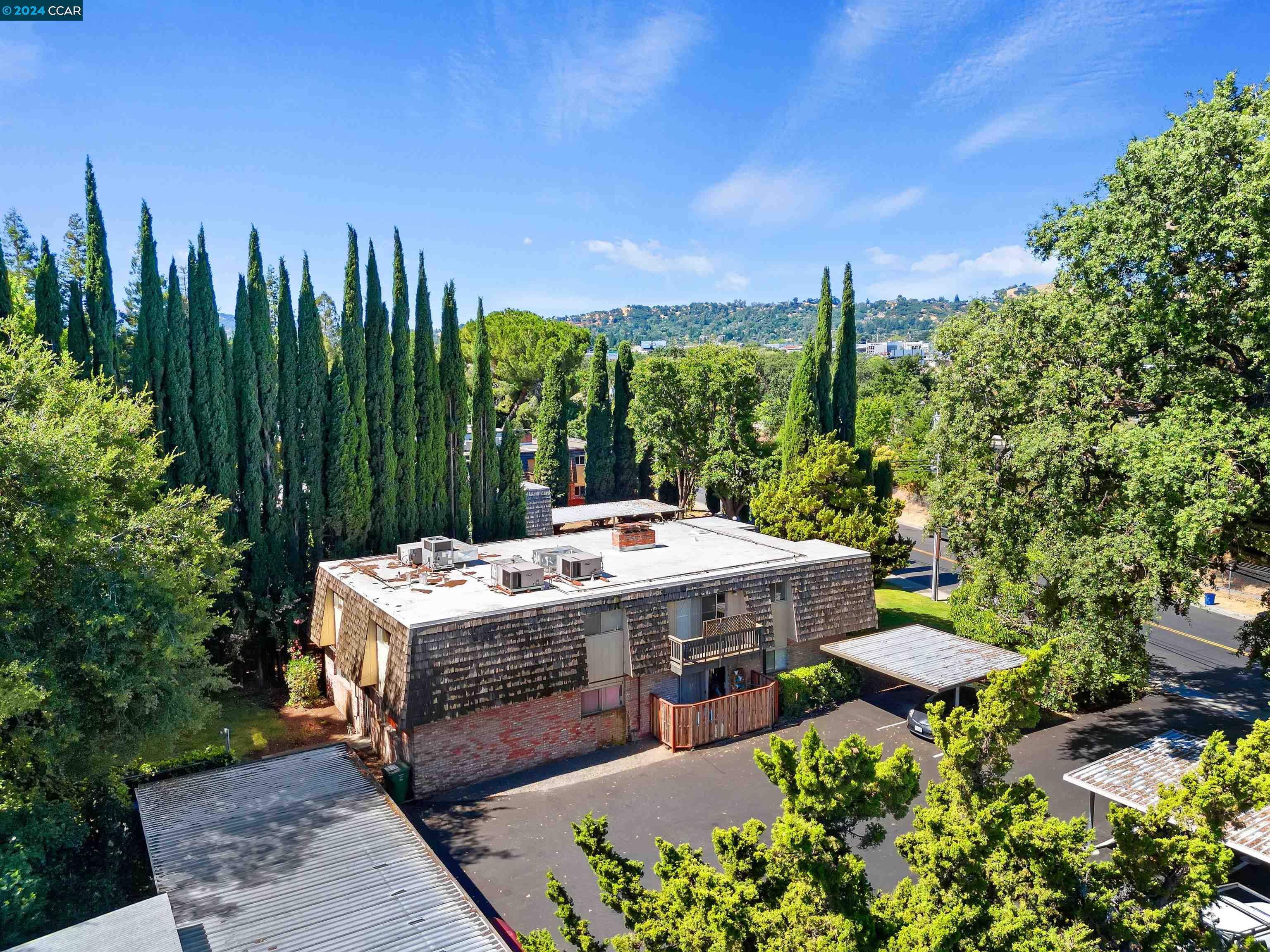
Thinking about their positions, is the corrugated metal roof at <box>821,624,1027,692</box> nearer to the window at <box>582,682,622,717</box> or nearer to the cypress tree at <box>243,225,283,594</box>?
the window at <box>582,682,622,717</box>

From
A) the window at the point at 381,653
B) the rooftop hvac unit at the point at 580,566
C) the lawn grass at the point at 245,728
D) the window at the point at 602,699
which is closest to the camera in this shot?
the window at the point at 381,653

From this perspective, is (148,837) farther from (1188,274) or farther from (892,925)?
(1188,274)

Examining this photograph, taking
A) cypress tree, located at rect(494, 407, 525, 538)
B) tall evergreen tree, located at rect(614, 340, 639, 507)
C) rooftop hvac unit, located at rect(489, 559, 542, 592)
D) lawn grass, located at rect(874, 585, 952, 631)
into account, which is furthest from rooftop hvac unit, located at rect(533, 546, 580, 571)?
tall evergreen tree, located at rect(614, 340, 639, 507)

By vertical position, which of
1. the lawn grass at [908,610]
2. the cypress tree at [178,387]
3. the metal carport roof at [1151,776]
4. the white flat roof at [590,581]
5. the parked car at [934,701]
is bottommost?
the parked car at [934,701]

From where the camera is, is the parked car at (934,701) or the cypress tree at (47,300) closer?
the parked car at (934,701)

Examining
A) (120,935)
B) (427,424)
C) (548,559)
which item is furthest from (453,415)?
(120,935)

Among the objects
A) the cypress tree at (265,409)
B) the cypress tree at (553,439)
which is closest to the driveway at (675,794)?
the cypress tree at (265,409)

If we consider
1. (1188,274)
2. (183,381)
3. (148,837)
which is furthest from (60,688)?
(1188,274)

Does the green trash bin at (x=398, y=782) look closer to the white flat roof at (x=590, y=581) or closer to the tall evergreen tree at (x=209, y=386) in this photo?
the white flat roof at (x=590, y=581)
